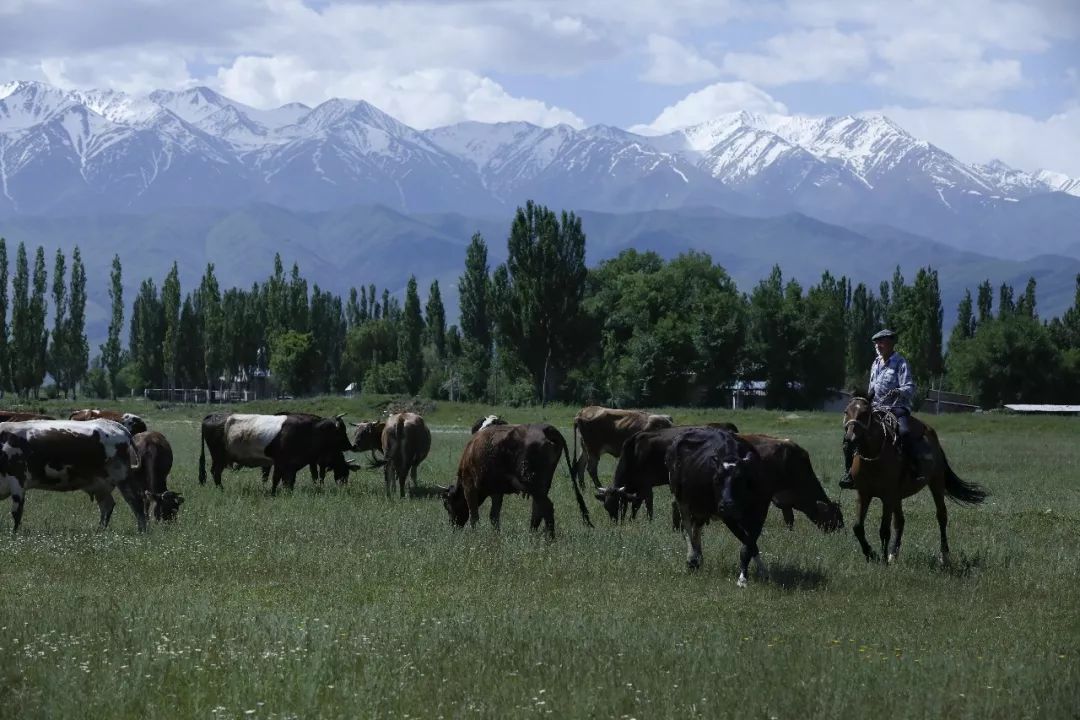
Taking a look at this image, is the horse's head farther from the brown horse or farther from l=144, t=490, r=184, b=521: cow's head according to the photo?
l=144, t=490, r=184, b=521: cow's head

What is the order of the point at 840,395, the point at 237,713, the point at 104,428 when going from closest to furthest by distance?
the point at 237,713, the point at 104,428, the point at 840,395

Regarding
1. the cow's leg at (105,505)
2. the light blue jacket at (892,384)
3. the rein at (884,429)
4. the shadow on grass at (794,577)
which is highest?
the light blue jacket at (892,384)

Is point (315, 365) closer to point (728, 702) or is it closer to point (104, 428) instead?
point (104, 428)

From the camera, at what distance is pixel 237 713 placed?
10.1 metres

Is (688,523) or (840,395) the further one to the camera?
(840,395)

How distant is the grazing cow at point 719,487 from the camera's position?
53.9ft

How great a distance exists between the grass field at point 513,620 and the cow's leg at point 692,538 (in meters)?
0.25

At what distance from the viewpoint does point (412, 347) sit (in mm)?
127500

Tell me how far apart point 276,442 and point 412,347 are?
9890 centimetres

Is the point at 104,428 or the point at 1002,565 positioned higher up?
the point at 104,428

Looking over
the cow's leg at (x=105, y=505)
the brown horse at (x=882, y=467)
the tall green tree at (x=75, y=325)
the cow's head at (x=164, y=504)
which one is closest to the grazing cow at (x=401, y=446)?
the cow's head at (x=164, y=504)

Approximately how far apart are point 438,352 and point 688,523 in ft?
376

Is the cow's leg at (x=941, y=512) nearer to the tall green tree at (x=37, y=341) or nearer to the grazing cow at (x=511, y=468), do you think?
the grazing cow at (x=511, y=468)

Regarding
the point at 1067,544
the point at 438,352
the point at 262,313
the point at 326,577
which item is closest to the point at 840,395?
the point at 438,352
